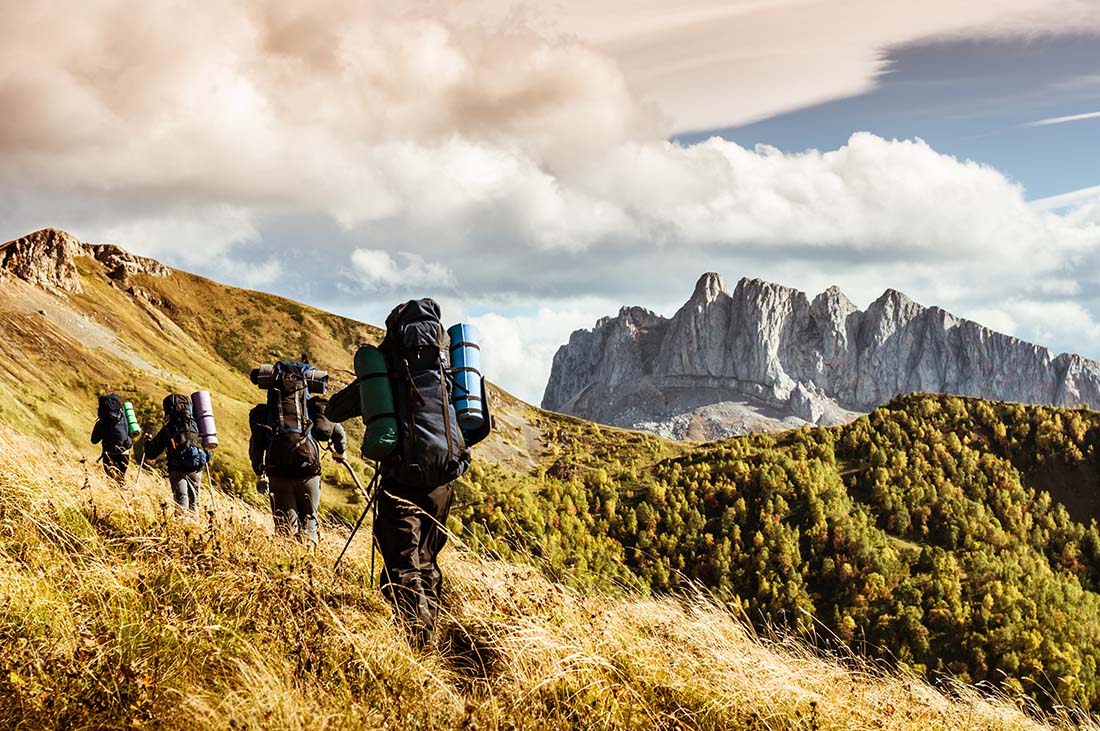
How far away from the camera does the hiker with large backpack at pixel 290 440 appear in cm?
1065

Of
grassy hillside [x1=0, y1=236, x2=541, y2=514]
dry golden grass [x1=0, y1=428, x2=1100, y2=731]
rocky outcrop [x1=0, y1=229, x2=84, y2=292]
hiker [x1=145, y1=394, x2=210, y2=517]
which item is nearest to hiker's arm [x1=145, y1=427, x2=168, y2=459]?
hiker [x1=145, y1=394, x2=210, y2=517]

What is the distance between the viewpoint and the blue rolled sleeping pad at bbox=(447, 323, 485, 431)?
6699 millimetres

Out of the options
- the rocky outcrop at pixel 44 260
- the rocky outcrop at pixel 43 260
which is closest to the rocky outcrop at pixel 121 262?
the rocky outcrop at pixel 44 260

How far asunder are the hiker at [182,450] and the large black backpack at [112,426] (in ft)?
7.41

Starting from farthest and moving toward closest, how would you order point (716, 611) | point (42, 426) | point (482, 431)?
point (42, 426)
point (716, 611)
point (482, 431)

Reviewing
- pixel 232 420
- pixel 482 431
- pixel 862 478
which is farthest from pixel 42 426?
pixel 862 478

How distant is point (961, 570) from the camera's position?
390 ft

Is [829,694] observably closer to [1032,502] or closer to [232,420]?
[232,420]

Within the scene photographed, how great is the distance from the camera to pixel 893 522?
13500 centimetres

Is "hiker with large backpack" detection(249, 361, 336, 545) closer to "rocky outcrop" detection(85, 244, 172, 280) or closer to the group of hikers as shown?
the group of hikers

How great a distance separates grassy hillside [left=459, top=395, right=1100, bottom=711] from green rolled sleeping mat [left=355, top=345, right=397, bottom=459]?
3519 inches

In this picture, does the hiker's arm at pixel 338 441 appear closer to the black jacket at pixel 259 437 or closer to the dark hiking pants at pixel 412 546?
the black jacket at pixel 259 437

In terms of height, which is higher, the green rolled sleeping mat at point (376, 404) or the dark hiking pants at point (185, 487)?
the green rolled sleeping mat at point (376, 404)

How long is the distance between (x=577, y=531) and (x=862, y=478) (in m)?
61.0
